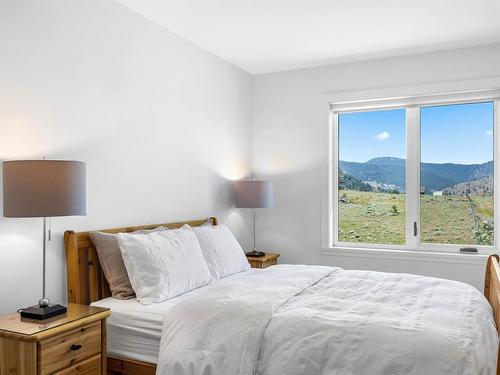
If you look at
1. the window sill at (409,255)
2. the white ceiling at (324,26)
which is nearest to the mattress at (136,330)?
the white ceiling at (324,26)

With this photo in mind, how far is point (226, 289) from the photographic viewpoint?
257cm

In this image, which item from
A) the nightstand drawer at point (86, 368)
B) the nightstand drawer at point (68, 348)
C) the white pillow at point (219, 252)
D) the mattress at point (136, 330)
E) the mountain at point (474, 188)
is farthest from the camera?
the mountain at point (474, 188)

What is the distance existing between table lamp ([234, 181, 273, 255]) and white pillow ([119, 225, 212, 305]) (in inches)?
55.6

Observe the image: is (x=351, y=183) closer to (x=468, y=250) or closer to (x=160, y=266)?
(x=468, y=250)

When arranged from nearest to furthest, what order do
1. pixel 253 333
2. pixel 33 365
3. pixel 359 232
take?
pixel 33 365, pixel 253 333, pixel 359 232

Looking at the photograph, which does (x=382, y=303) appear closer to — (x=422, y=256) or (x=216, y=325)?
(x=216, y=325)

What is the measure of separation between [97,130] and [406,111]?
2955 mm

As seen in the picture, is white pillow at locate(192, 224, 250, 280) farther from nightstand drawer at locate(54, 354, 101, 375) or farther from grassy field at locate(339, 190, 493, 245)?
grassy field at locate(339, 190, 493, 245)

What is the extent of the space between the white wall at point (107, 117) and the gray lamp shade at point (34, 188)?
0.32 meters

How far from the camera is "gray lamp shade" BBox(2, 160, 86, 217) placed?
6.63 ft

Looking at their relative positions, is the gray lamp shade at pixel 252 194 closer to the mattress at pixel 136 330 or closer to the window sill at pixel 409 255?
the window sill at pixel 409 255

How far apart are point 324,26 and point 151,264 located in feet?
7.44

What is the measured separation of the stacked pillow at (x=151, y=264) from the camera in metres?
2.59

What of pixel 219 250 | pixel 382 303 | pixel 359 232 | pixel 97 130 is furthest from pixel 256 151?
pixel 382 303
